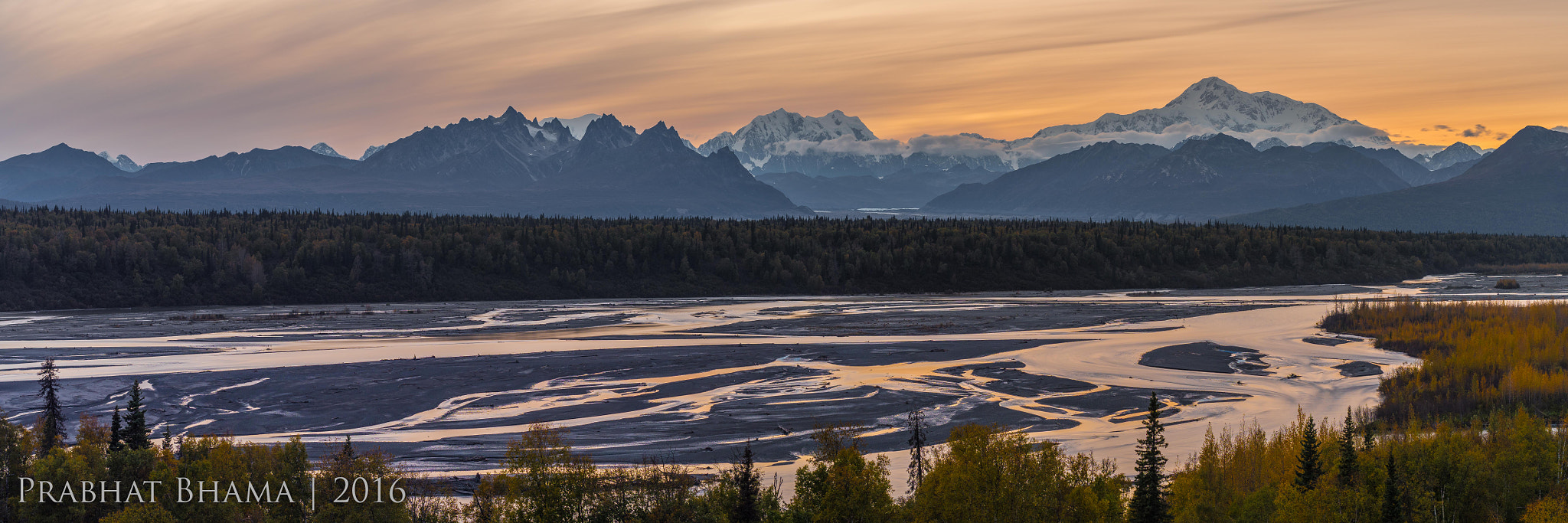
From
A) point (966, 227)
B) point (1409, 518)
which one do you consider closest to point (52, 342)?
point (1409, 518)

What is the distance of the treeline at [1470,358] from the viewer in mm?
45406

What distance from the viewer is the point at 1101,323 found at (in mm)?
84938

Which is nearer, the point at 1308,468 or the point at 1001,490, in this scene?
the point at 1001,490

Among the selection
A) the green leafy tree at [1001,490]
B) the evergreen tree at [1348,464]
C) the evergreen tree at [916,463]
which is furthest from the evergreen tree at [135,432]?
the evergreen tree at [1348,464]

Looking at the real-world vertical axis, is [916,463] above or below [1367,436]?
below

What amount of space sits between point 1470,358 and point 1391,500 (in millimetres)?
32297

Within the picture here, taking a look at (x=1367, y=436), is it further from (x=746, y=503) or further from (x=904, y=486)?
(x=746, y=503)

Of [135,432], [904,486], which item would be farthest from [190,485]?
[904,486]

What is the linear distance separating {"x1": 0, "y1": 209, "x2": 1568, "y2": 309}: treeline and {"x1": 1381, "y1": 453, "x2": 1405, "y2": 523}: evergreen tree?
108 m

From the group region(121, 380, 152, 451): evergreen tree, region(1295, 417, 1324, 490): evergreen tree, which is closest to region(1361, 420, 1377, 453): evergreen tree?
region(1295, 417, 1324, 490): evergreen tree

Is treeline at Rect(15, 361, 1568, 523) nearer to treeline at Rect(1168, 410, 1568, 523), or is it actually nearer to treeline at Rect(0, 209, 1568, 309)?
treeline at Rect(1168, 410, 1568, 523)

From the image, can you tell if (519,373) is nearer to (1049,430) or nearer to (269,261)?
(1049,430)

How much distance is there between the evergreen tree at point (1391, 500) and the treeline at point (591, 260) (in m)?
108

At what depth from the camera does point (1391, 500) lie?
86.5ft
